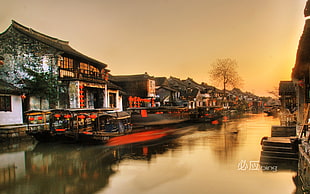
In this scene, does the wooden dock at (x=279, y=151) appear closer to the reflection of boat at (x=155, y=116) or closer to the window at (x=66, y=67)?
the window at (x=66, y=67)

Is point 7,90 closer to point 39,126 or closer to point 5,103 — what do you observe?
point 5,103

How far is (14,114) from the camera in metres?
20.4

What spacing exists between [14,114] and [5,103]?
127 centimetres

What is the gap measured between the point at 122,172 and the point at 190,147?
315 inches

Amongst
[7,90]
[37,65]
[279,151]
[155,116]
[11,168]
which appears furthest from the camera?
[155,116]

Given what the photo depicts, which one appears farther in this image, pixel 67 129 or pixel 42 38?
pixel 42 38

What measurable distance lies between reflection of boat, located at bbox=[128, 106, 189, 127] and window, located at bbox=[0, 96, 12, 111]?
627 inches

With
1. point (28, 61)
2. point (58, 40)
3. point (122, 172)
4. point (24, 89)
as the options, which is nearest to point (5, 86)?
point (24, 89)

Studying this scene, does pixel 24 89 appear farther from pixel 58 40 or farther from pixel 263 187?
pixel 263 187

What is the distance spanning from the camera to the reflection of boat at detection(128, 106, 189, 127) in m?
32.8

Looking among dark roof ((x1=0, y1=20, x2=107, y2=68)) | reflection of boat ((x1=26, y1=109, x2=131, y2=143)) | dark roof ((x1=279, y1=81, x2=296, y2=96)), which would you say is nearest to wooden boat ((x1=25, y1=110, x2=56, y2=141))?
reflection of boat ((x1=26, y1=109, x2=131, y2=143))

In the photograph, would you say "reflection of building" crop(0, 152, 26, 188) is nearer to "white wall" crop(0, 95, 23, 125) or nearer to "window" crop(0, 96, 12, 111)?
"white wall" crop(0, 95, 23, 125)

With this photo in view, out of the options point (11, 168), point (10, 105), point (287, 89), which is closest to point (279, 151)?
point (11, 168)

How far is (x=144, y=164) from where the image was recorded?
1321 cm
